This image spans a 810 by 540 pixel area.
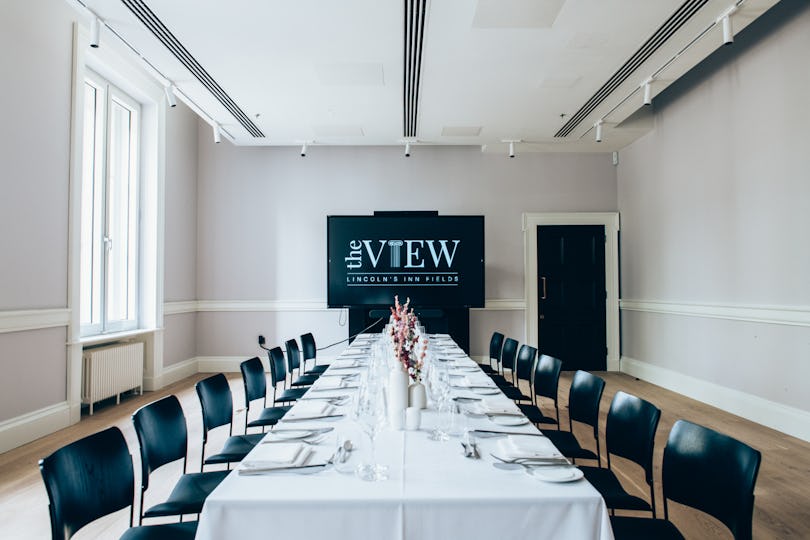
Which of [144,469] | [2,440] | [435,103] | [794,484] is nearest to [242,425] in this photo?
[2,440]

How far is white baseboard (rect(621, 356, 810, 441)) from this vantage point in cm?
425

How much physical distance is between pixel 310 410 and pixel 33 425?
3303 mm

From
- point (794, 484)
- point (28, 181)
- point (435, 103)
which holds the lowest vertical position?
point (794, 484)

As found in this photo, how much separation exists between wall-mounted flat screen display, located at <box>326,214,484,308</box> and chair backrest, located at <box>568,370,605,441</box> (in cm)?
391

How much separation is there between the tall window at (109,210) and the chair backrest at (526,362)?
4.49 metres

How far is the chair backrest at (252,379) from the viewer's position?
10.8 feet

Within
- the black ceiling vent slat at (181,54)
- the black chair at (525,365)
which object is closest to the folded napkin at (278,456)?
the black chair at (525,365)

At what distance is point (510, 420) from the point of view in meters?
2.21

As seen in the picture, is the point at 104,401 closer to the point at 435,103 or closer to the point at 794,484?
the point at 435,103

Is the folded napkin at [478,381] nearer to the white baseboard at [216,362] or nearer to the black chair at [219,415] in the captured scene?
the black chair at [219,415]

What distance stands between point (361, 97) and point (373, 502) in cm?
456

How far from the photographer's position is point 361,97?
5.24 meters

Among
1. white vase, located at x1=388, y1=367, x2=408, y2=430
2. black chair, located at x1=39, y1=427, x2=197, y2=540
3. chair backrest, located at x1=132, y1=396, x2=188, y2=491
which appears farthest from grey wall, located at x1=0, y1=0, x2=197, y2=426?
white vase, located at x1=388, y1=367, x2=408, y2=430

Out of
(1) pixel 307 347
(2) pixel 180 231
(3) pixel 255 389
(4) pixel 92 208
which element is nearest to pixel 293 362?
(1) pixel 307 347
